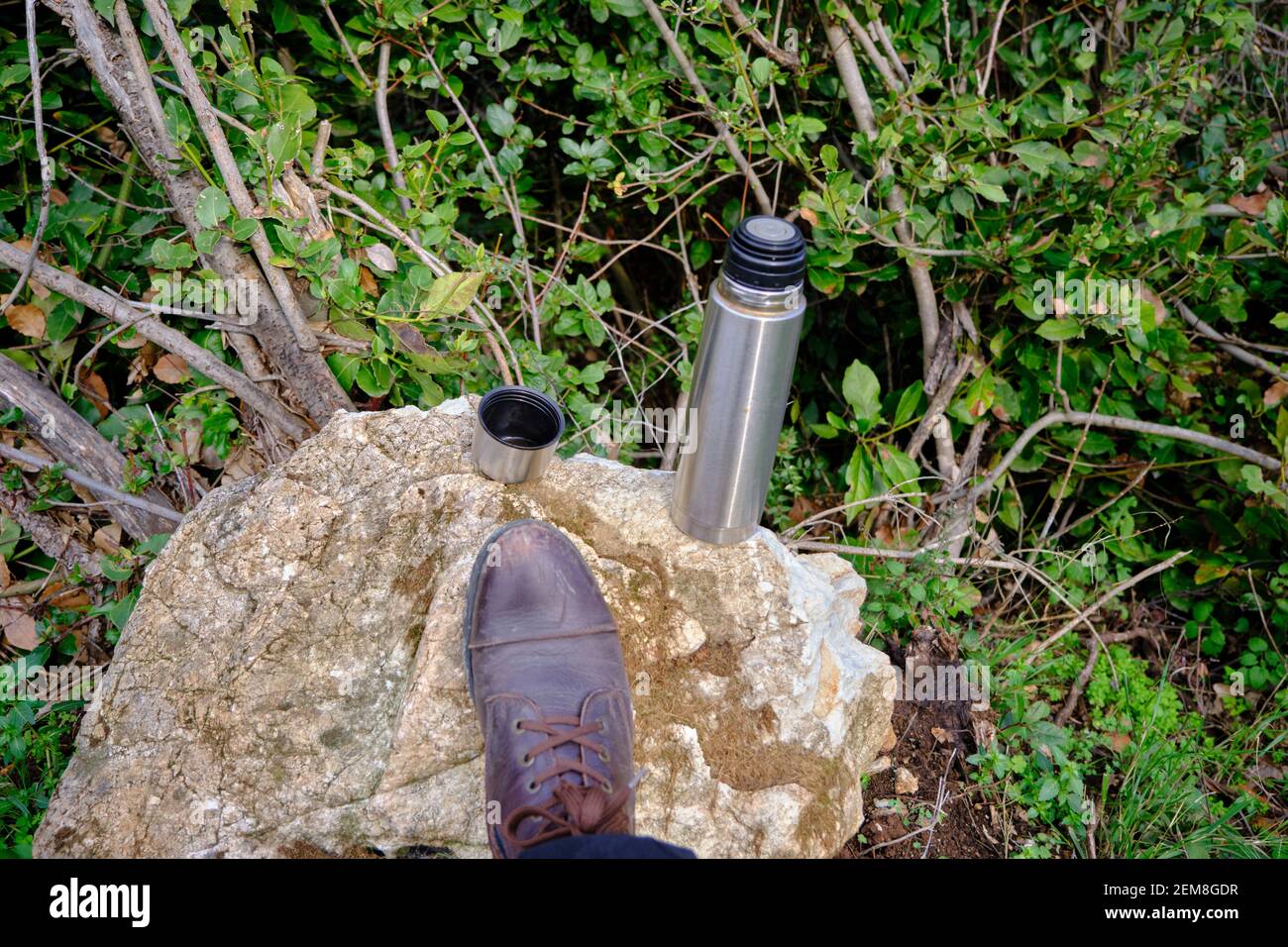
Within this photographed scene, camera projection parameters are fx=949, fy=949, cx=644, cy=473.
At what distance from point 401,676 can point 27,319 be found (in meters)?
1.78

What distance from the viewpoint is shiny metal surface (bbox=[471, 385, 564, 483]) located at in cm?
235

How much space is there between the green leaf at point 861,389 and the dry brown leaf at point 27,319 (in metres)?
2.50

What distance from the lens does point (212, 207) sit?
2547 millimetres

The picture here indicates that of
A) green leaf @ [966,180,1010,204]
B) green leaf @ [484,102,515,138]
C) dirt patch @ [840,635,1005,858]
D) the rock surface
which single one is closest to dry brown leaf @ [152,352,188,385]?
the rock surface

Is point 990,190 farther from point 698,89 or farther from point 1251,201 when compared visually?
point 1251,201

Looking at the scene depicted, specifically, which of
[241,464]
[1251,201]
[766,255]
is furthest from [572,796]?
[1251,201]

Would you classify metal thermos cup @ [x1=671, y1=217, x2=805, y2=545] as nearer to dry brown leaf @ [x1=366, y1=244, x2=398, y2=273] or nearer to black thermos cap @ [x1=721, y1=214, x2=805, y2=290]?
black thermos cap @ [x1=721, y1=214, x2=805, y2=290]

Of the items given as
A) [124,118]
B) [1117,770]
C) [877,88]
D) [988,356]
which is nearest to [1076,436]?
[988,356]

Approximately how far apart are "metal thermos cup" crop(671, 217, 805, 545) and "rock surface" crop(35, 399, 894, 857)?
0.14 metres

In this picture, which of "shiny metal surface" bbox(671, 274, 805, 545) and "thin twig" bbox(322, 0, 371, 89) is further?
"thin twig" bbox(322, 0, 371, 89)

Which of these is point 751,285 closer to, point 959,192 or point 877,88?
point 959,192

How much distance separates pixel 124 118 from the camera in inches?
106

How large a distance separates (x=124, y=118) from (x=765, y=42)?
74.8 inches

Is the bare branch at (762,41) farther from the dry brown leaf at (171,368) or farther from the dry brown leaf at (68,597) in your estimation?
the dry brown leaf at (68,597)
